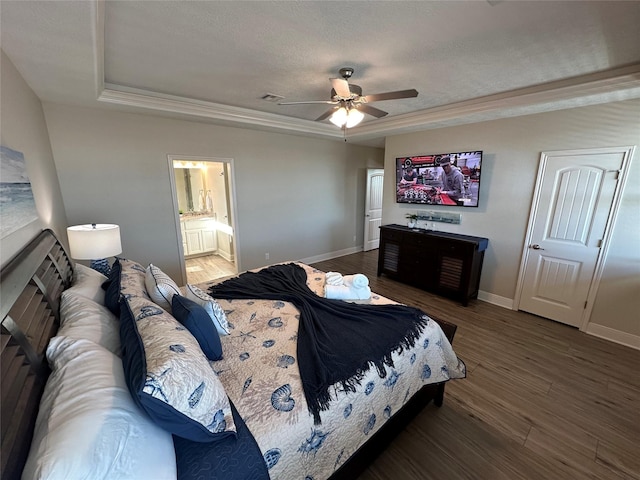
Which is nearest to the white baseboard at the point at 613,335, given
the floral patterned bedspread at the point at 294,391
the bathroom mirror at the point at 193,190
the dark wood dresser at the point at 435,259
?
the dark wood dresser at the point at 435,259

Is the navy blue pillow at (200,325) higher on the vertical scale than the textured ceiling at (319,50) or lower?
lower

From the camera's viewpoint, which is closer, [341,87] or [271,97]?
[341,87]

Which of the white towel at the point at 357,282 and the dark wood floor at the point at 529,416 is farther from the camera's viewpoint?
the white towel at the point at 357,282

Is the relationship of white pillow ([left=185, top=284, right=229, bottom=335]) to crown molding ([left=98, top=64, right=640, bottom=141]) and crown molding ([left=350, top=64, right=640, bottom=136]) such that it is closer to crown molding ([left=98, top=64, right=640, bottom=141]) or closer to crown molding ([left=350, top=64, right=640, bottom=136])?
crown molding ([left=98, top=64, right=640, bottom=141])

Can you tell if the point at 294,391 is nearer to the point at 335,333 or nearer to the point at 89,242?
the point at 335,333

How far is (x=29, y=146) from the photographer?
189 cm

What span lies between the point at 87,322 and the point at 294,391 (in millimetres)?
1023

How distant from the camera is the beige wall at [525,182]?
257 cm

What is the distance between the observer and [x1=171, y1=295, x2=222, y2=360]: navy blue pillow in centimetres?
130

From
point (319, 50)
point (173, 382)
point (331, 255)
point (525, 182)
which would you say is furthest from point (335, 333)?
point (331, 255)

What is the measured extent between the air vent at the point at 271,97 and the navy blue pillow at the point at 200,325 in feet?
8.01

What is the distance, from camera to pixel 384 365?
148 centimetres

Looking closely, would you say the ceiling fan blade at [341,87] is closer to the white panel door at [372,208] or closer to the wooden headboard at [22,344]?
the wooden headboard at [22,344]

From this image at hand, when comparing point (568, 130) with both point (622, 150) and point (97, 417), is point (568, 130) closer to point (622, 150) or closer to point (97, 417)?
point (622, 150)
